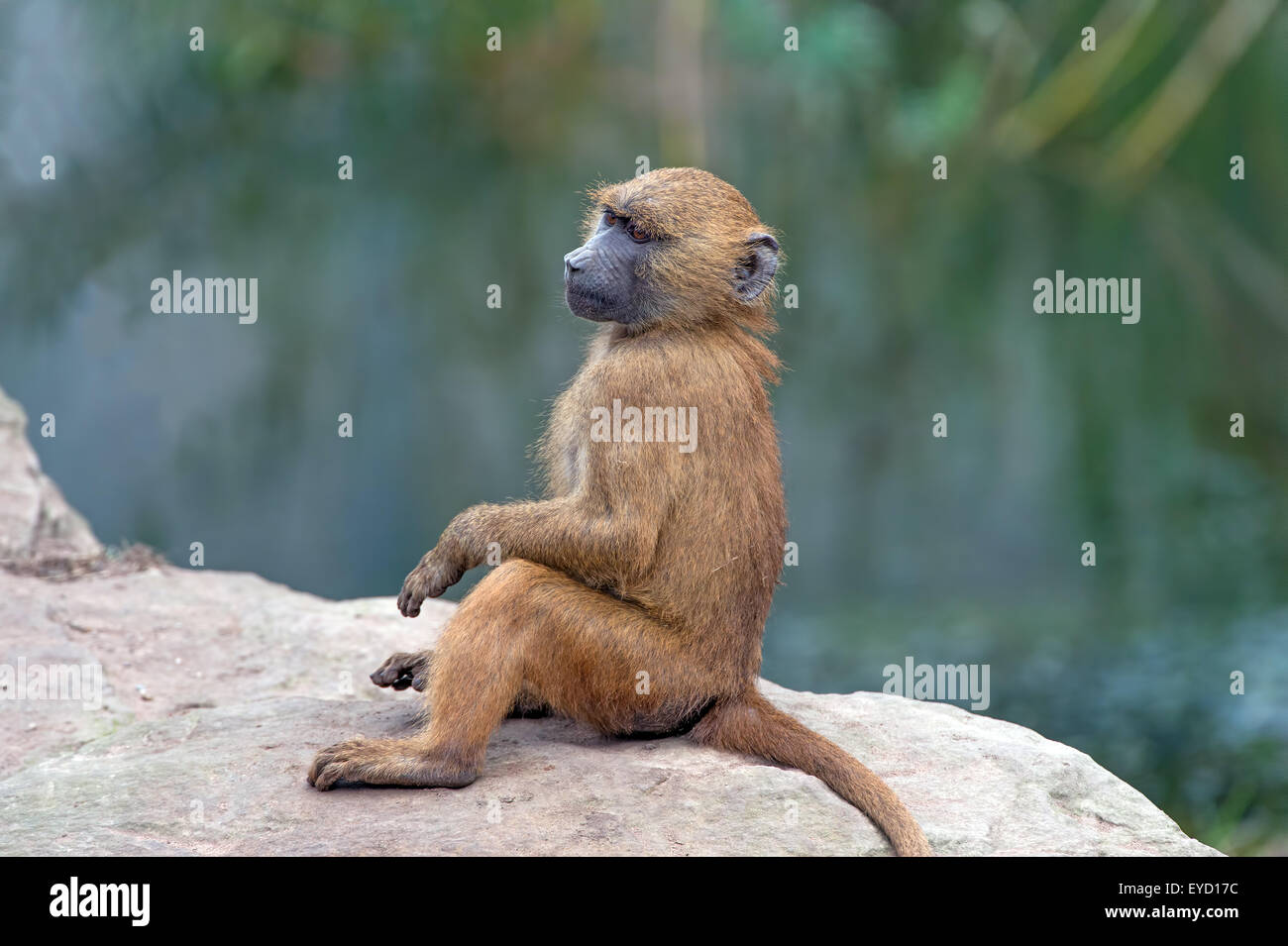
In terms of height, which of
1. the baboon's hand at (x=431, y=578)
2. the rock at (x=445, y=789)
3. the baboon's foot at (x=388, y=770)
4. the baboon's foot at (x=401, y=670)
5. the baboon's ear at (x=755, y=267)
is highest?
the baboon's ear at (x=755, y=267)

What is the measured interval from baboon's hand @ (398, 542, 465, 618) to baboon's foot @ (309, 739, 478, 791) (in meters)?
0.56

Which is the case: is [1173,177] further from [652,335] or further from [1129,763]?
[652,335]

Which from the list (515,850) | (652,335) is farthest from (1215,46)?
(515,850)

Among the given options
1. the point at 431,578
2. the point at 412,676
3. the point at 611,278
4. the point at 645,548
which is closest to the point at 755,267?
the point at 611,278

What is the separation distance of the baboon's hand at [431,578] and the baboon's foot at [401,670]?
1.64 feet

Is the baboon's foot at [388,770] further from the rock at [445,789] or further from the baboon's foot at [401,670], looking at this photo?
the baboon's foot at [401,670]

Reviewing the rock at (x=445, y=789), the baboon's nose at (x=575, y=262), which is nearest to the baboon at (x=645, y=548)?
the baboon's nose at (x=575, y=262)

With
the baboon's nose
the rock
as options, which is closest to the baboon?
the baboon's nose

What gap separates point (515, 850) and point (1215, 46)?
8.44 m

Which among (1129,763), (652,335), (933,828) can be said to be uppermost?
(652,335)

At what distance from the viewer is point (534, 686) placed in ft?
15.1

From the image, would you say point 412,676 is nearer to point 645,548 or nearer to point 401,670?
point 401,670

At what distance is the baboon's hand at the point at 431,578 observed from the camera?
4766 millimetres

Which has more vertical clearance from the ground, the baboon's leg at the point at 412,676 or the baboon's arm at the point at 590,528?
the baboon's arm at the point at 590,528
